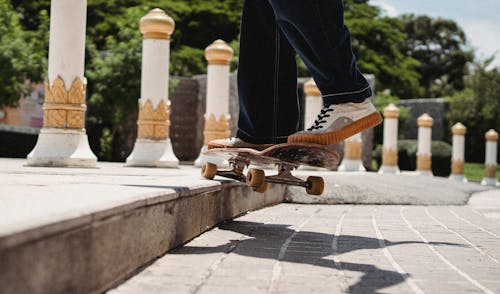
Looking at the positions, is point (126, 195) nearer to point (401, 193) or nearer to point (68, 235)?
point (68, 235)

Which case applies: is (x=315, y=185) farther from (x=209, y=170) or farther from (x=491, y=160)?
(x=491, y=160)

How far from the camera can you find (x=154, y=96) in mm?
7637

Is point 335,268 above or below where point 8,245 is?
below

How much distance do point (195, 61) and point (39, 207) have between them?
88.9 ft

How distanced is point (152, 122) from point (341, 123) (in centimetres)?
501

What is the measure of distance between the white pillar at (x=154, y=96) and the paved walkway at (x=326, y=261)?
12.3 feet

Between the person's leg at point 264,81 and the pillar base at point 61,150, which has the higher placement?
the person's leg at point 264,81

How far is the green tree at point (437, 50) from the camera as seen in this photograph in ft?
148

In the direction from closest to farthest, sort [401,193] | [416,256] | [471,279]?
[471,279] < [416,256] < [401,193]

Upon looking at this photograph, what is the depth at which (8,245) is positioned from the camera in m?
1.13

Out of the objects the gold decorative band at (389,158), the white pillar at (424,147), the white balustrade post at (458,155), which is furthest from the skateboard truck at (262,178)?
the white balustrade post at (458,155)

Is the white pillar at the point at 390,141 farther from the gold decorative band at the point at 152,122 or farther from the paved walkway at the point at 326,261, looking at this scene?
the paved walkway at the point at 326,261

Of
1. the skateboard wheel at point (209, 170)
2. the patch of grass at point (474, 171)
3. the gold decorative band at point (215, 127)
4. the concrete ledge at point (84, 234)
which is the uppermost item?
the gold decorative band at point (215, 127)

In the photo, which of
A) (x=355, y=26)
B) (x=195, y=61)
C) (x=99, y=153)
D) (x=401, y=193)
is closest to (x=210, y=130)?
(x=401, y=193)
